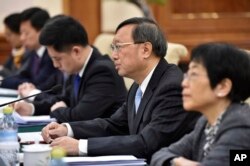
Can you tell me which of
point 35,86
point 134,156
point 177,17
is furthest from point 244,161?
point 177,17

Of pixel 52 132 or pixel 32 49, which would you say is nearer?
pixel 52 132

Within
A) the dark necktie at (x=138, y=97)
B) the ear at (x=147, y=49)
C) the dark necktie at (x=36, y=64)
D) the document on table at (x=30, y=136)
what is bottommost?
the document on table at (x=30, y=136)

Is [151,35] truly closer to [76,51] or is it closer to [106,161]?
[106,161]

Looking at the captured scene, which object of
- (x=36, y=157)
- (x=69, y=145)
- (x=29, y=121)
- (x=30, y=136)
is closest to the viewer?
(x=36, y=157)

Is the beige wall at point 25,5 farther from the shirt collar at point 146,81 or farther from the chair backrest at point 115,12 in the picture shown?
the shirt collar at point 146,81

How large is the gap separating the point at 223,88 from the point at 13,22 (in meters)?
4.40

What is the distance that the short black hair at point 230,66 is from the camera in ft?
6.75

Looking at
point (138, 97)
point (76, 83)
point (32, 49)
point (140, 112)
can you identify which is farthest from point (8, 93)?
point (140, 112)

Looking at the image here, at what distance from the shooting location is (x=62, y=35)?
3.59 meters

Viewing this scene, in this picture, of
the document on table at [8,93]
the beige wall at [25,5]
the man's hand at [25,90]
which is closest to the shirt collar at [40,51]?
the document on table at [8,93]

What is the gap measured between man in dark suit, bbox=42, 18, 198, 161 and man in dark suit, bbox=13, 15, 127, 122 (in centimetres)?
35

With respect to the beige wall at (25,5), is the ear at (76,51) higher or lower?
lower

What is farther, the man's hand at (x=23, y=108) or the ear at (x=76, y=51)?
the man's hand at (x=23, y=108)

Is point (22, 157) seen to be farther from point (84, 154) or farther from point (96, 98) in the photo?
point (96, 98)
